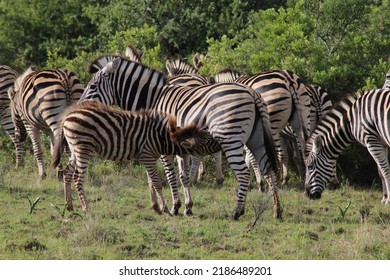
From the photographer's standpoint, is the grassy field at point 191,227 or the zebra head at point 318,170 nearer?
the grassy field at point 191,227

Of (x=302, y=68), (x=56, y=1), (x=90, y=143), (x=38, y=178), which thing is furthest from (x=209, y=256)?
(x=56, y=1)

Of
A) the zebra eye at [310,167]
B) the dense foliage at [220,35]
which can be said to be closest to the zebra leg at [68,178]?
the zebra eye at [310,167]

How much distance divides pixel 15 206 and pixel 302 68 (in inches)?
239

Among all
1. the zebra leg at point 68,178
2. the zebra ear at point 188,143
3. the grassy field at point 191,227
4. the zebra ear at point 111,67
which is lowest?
the grassy field at point 191,227

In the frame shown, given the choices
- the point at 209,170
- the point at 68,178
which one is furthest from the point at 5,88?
the point at 68,178

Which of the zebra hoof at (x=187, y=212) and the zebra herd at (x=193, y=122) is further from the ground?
the zebra herd at (x=193, y=122)

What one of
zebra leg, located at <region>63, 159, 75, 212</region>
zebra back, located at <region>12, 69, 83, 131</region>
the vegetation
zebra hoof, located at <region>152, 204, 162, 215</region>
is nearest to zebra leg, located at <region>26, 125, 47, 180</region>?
the vegetation

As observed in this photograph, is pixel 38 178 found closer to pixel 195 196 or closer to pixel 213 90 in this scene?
pixel 195 196

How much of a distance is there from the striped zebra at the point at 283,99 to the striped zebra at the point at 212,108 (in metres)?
1.56

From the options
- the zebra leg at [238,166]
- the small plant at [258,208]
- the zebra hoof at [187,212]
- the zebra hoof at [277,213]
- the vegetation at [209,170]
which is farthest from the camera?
the zebra hoof at [187,212]

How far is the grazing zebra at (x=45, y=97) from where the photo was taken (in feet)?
44.2

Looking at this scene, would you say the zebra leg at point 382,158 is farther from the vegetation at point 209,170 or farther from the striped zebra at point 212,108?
the striped zebra at point 212,108

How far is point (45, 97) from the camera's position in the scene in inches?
532

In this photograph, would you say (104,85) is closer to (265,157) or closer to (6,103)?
(265,157)
